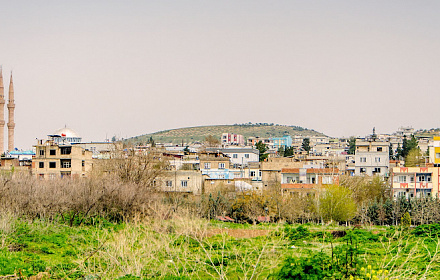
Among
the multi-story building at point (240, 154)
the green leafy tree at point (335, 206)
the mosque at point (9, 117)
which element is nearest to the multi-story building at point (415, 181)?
the green leafy tree at point (335, 206)

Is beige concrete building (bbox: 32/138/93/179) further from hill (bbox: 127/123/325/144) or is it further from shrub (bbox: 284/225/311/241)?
hill (bbox: 127/123/325/144)

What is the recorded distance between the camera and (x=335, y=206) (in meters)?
33.5

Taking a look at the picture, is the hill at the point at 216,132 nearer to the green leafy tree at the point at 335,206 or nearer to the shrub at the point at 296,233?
the green leafy tree at the point at 335,206

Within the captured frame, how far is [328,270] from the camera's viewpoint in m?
12.2

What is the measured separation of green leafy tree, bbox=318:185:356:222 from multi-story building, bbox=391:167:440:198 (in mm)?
9254

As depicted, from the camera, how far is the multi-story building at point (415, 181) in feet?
138

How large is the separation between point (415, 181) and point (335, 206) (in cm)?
1196

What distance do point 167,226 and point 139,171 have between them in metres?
16.2

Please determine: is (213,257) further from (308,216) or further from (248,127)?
(248,127)

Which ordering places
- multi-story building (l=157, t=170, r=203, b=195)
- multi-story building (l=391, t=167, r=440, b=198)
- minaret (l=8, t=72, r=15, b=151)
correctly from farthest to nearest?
minaret (l=8, t=72, r=15, b=151) < multi-story building (l=157, t=170, r=203, b=195) < multi-story building (l=391, t=167, r=440, b=198)

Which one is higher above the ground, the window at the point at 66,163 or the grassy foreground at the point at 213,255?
the window at the point at 66,163

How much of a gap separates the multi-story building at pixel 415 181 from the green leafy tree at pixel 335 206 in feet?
30.4

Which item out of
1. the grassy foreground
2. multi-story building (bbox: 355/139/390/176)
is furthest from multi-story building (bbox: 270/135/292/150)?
the grassy foreground

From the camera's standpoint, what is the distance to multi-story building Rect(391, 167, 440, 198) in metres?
42.2
